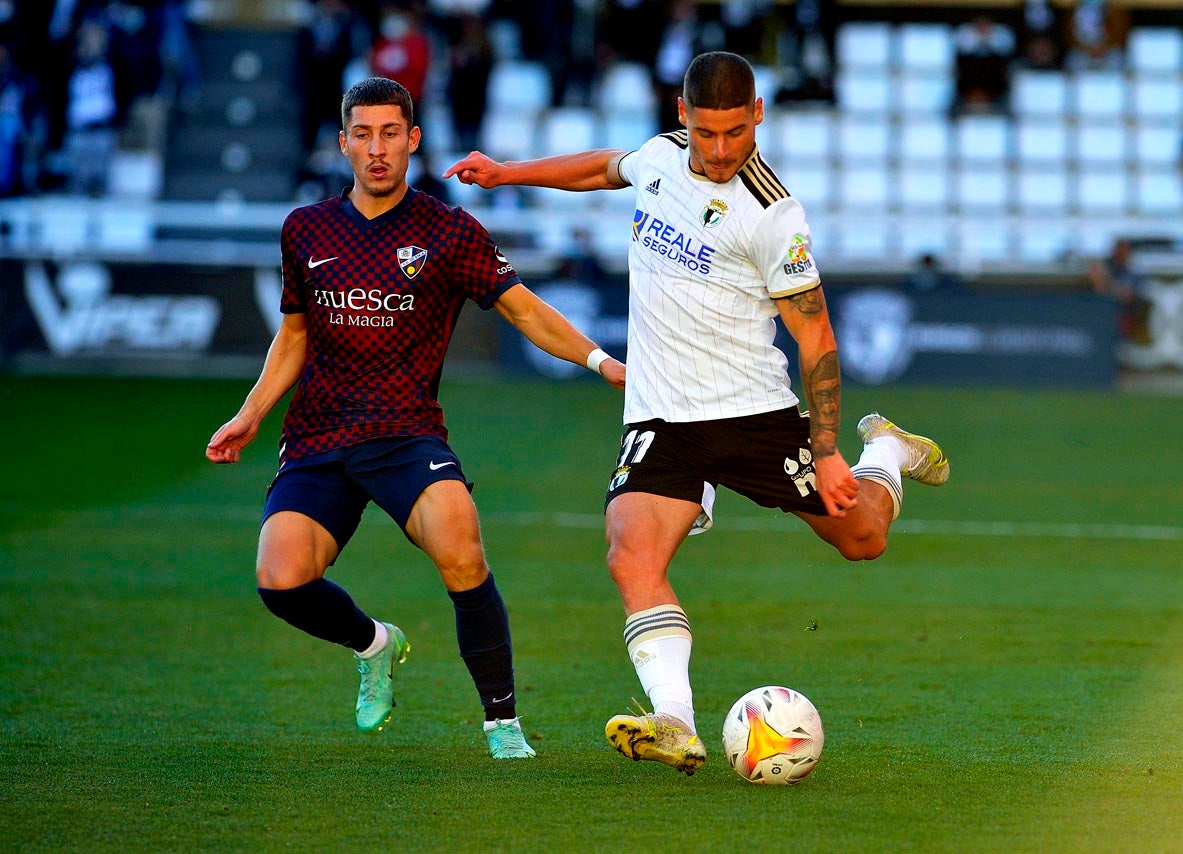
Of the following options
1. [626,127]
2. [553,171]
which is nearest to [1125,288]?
[626,127]

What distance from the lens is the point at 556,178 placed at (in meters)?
5.95

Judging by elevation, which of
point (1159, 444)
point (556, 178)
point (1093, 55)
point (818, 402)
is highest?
point (1093, 55)

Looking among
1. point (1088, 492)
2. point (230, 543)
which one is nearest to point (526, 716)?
point (230, 543)

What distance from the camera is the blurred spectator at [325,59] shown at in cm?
2416

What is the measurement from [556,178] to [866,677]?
8.14 ft

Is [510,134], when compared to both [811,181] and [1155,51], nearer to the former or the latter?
[811,181]

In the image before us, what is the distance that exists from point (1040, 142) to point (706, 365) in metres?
22.3

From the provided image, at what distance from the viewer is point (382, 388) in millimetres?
5594

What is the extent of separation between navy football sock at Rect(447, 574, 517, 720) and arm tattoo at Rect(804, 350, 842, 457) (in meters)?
1.17

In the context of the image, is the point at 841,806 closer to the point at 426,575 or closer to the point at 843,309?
the point at 426,575

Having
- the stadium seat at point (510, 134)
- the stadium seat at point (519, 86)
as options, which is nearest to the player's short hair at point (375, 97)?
the stadium seat at point (510, 134)

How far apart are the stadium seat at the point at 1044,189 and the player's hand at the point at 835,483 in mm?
21806

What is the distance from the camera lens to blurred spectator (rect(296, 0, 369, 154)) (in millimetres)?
24156

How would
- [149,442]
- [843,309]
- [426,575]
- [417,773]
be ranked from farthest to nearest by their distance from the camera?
1. [843,309]
2. [149,442]
3. [426,575]
4. [417,773]
